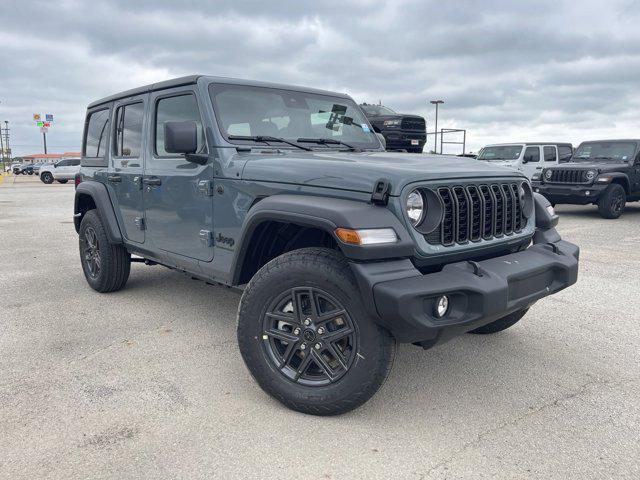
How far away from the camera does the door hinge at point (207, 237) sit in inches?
139

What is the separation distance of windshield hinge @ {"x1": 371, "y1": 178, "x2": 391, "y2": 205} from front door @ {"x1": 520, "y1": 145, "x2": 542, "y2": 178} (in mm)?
14426

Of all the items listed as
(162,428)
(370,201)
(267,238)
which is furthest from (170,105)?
(162,428)

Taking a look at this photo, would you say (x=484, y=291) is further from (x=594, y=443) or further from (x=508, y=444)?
(x=594, y=443)

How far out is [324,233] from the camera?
305cm

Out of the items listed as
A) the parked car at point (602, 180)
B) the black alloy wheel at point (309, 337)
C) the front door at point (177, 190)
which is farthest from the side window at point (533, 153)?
the black alloy wheel at point (309, 337)

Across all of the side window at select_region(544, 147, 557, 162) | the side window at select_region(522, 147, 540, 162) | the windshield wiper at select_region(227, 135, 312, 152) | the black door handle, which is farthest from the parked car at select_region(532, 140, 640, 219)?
the black door handle

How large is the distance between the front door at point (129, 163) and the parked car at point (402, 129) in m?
9.18

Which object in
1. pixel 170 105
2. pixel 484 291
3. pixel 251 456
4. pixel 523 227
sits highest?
pixel 170 105

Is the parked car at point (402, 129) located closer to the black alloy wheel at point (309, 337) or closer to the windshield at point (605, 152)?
the windshield at point (605, 152)

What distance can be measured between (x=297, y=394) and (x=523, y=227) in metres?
1.81

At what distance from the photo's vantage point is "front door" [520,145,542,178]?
15688 mm

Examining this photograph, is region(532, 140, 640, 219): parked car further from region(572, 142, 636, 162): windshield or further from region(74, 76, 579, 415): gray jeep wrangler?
region(74, 76, 579, 415): gray jeep wrangler

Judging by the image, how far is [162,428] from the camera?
8.72 feet

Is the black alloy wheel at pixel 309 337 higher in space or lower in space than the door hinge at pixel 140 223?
lower
